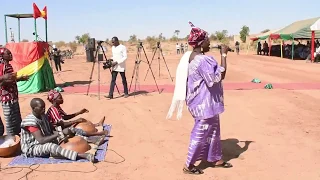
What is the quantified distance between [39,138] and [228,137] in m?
2.97

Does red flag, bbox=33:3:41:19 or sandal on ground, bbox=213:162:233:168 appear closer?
sandal on ground, bbox=213:162:233:168

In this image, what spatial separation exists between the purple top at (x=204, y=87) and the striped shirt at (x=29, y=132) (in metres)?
1.98

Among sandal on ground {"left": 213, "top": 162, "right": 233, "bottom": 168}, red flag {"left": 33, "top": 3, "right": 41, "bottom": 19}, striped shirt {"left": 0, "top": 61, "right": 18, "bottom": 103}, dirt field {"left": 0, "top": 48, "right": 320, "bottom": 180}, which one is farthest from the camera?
red flag {"left": 33, "top": 3, "right": 41, "bottom": 19}

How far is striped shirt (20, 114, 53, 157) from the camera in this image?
15.5 ft

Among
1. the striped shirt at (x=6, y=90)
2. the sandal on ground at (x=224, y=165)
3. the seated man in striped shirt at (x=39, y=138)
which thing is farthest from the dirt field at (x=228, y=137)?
the striped shirt at (x=6, y=90)

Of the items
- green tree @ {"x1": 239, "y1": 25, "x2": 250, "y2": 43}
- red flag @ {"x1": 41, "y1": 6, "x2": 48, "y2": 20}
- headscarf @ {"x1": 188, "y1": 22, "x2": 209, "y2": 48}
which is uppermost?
green tree @ {"x1": 239, "y1": 25, "x2": 250, "y2": 43}

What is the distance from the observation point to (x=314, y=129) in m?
6.37

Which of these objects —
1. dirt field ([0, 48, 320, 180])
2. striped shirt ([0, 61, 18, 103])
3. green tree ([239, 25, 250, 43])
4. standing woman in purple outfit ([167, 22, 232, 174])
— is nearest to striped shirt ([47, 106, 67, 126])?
striped shirt ([0, 61, 18, 103])

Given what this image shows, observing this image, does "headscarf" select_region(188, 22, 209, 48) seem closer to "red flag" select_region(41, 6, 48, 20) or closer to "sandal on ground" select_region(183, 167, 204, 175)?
"sandal on ground" select_region(183, 167, 204, 175)

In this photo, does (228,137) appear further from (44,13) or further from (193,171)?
(44,13)

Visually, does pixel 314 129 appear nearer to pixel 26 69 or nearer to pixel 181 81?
pixel 181 81

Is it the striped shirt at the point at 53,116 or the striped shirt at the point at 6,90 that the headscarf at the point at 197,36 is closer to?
the striped shirt at the point at 53,116

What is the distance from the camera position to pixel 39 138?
4.76 meters

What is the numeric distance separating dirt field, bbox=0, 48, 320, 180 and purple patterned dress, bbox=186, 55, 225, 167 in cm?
43
